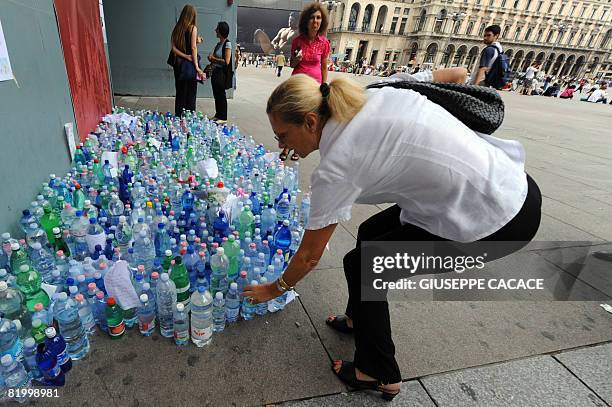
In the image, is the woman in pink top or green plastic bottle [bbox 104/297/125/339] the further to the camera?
the woman in pink top

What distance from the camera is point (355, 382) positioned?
6.70ft

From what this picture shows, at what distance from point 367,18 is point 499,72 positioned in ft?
266

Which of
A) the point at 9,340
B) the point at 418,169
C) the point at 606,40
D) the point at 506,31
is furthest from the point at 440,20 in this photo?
the point at 9,340

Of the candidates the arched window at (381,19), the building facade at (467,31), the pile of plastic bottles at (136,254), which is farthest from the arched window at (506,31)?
the pile of plastic bottles at (136,254)

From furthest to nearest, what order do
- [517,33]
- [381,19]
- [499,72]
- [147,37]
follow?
[517,33]
[381,19]
[147,37]
[499,72]

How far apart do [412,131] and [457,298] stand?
2.24 metres

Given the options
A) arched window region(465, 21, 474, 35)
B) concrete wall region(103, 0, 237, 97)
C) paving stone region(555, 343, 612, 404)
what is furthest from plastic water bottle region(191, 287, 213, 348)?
arched window region(465, 21, 474, 35)

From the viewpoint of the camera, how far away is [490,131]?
1702 millimetres

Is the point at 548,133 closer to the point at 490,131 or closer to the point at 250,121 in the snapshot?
the point at 250,121

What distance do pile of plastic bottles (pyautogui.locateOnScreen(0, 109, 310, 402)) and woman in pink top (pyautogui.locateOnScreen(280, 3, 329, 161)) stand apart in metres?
1.66

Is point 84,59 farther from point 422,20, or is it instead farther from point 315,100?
point 422,20

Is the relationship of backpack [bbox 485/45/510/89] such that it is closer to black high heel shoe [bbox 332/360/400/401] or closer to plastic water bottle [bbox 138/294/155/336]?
black high heel shoe [bbox 332/360/400/401]

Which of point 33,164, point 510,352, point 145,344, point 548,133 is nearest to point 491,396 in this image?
point 510,352

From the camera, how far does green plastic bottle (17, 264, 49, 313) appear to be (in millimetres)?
2127
